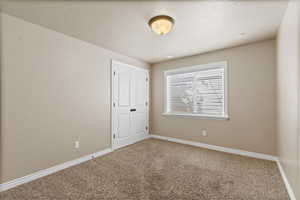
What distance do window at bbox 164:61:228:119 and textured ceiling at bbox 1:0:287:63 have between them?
741mm

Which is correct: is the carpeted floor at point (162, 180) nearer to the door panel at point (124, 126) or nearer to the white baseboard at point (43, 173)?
the white baseboard at point (43, 173)

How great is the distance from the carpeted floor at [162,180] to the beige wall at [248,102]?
1.36 feet

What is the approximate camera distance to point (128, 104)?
380cm

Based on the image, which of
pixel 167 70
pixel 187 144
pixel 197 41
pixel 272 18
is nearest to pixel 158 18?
pixel 197 41

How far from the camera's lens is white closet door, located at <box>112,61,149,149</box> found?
3.45 metres

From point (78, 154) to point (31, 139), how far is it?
851 millimetres

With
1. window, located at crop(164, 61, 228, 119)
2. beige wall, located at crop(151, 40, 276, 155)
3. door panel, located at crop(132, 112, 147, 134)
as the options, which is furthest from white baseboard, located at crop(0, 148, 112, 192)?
beige wall, located at crop(151, 40, 276, 155)

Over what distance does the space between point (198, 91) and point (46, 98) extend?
11.0 feet

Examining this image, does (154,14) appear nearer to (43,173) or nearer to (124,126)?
(124,126)

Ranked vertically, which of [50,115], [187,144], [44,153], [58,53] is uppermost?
[58,53]

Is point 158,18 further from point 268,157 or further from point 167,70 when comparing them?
point 268,157

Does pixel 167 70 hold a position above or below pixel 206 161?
above

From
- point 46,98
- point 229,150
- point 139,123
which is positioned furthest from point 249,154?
point 46,98

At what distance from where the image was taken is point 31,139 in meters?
2.11
